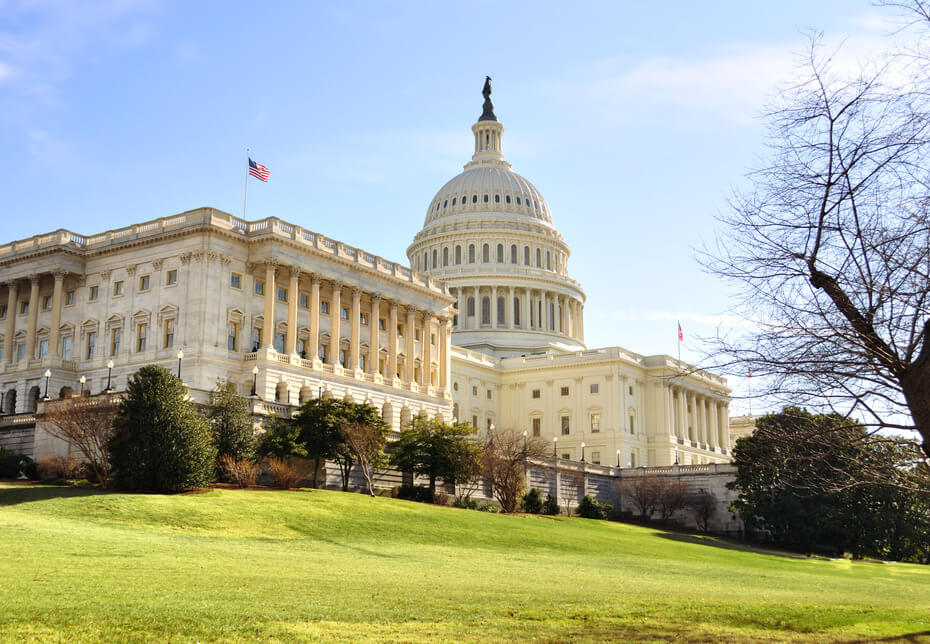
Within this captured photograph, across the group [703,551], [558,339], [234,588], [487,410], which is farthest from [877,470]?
[558,339]

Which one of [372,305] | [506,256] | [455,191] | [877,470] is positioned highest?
[455,191]

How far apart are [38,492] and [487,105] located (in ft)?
437

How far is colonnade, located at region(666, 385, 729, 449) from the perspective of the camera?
400ft

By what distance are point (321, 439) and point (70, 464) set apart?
14017mm

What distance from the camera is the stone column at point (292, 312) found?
263 ft

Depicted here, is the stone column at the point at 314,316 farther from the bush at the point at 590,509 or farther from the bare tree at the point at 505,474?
the bush at the point at 590,509

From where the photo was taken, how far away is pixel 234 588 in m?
22.4

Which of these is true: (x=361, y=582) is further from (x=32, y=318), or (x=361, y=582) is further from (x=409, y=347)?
(x=409, y=347)

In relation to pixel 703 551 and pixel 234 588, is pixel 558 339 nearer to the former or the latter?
pixel 703 551

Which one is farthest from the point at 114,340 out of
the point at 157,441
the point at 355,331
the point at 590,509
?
the point at 590,509

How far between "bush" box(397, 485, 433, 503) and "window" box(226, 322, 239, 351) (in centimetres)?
2064

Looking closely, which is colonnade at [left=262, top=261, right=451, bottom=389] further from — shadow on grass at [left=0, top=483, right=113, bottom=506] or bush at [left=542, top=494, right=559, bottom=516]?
shadow on grass at [left=0, top=483, right=113, bottom=506]

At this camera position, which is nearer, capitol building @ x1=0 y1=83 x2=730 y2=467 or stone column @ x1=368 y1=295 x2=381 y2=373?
capitol building @ x1=0 y1=83 x2=730 y2=467

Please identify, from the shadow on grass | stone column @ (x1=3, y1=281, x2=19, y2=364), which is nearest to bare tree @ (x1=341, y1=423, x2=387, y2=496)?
the shadow on grass
